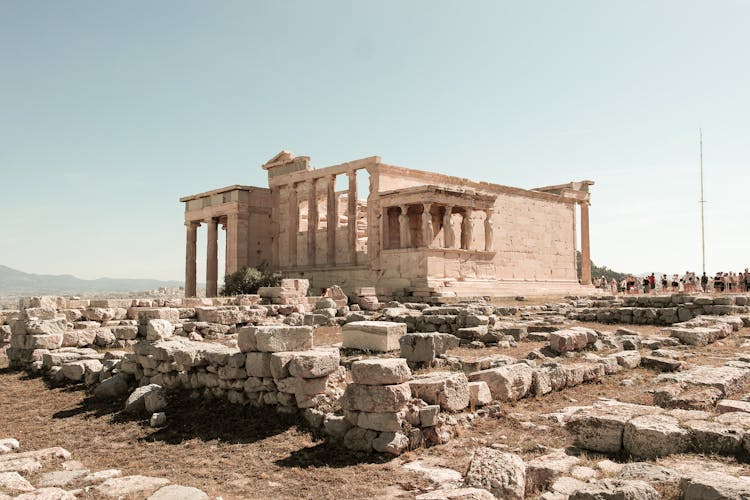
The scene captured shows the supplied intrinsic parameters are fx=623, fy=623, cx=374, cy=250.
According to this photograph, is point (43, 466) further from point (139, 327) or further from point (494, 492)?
point (139, 327)

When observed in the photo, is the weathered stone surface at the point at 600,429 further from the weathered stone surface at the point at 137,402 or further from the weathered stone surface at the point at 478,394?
the weathered stone surface at the point at 137,402

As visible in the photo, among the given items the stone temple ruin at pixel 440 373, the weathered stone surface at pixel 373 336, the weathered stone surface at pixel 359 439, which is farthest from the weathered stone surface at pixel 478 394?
the weathered stone surface at pixel 373 336

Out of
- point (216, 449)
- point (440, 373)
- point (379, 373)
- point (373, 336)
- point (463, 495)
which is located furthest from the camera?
point (373, 336)

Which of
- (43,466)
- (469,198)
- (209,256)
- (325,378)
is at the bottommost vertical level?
(43,466)

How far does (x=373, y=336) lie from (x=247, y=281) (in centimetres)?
1923

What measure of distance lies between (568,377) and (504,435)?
269cm

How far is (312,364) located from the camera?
7969 mm

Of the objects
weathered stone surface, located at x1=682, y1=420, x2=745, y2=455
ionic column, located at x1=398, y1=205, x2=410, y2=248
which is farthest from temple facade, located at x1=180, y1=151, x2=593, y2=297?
weathered stone surface, located at x1=682, y1=420, x2=745, y2=455

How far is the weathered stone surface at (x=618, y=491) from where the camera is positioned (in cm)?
450

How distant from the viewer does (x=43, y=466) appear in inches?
272

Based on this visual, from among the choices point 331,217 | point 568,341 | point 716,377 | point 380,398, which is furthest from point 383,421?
point 331,217

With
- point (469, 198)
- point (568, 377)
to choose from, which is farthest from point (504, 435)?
point (469, 198)

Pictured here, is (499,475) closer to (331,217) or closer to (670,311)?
(670,311)

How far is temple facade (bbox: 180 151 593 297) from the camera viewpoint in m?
28.0
